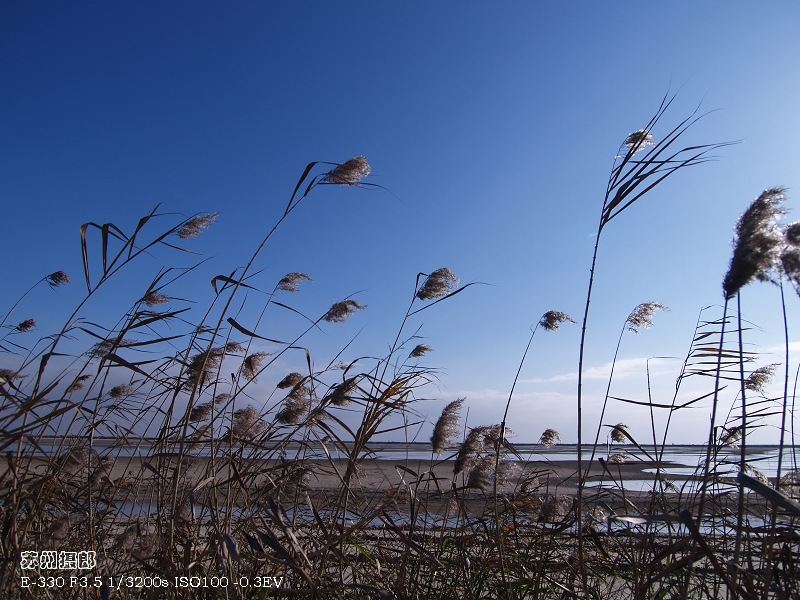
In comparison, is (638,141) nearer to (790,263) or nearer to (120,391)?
(790,263)

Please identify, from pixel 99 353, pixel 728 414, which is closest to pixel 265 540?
pixel 99 353

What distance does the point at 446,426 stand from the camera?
345 cm

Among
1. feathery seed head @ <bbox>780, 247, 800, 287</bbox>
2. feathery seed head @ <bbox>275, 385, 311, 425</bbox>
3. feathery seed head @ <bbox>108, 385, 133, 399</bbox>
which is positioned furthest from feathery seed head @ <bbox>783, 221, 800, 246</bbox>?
feathery seed head @ <bbox>108, 385, 133, 399</bbox>

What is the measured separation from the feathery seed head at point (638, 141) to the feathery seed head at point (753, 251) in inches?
17.9

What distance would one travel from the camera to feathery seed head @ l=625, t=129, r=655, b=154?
202cm

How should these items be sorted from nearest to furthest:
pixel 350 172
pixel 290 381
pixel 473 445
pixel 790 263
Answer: pixel 790 263
pixel 350 172
pixel 473 445
pixel 290 381

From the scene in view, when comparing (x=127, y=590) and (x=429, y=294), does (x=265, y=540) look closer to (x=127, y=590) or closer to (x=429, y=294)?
(x=127, y=590)

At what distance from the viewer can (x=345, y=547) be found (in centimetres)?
279

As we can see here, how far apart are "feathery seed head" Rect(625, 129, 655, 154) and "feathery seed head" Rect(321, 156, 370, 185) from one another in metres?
1.25

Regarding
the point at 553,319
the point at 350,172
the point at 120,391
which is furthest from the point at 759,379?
the point at 120,391

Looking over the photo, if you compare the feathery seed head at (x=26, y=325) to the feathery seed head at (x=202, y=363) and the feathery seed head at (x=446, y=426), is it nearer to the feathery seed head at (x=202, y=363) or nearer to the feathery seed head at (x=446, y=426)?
the feathery seed head at (x=202, y=363)

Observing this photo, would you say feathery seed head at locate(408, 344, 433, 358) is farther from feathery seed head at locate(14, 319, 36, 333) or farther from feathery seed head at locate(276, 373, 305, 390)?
feathery seed head at locate(14, 319, 36, 333)

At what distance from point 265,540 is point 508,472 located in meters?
1.74

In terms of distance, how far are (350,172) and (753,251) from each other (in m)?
1.81
